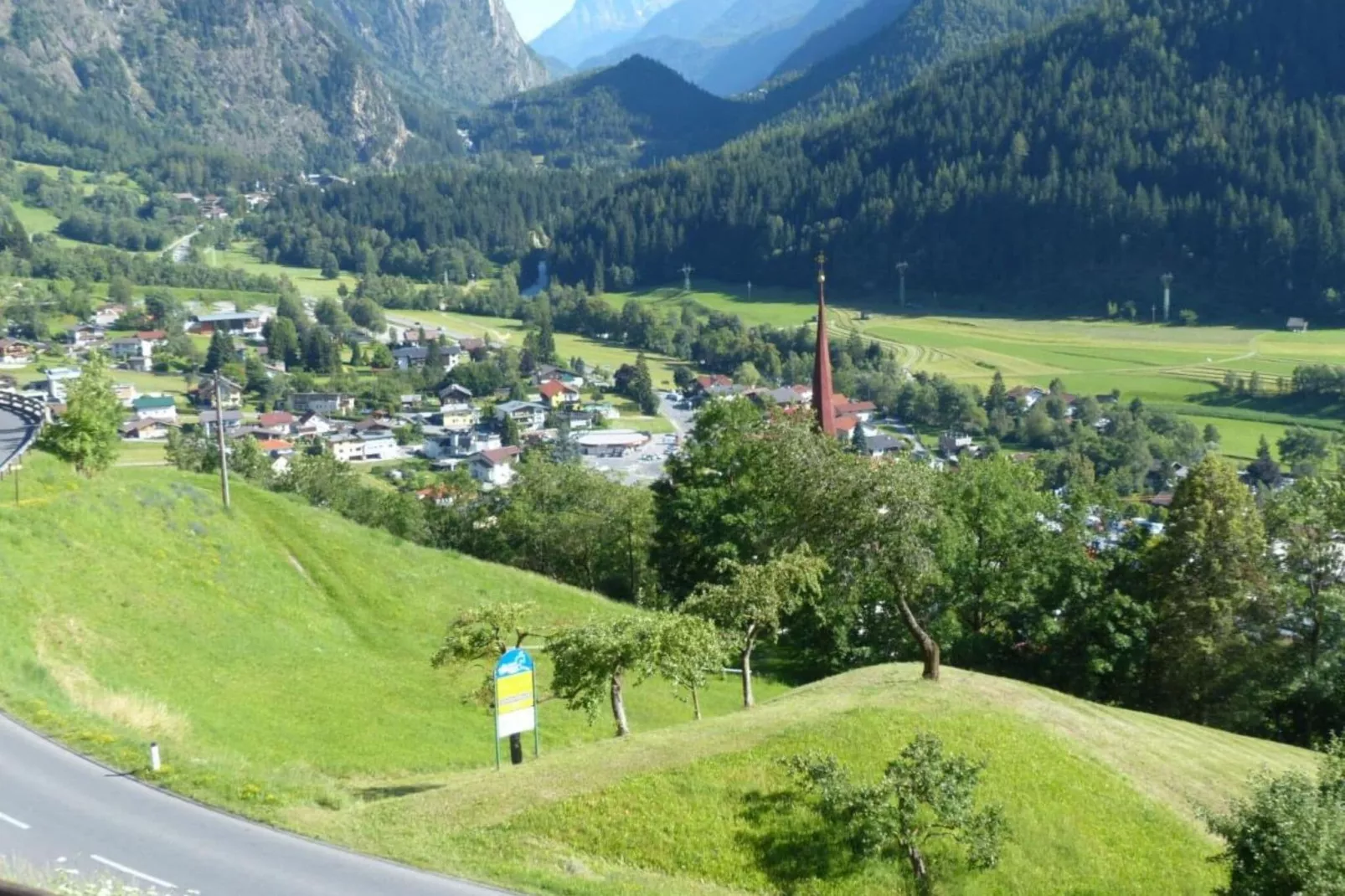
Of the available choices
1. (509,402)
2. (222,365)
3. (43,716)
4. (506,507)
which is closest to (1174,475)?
(506,507)

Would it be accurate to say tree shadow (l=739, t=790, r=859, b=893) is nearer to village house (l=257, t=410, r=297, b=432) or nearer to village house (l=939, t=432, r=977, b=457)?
village house (l=939, t=432, r=977, b=457)

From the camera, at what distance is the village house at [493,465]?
12862 centimetres

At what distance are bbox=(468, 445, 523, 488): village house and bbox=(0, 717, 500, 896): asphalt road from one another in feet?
346

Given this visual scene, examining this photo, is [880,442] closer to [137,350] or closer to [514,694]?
[514,694]

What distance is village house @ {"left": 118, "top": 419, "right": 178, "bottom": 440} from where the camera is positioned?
132 metres

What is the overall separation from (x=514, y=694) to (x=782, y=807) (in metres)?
6.66

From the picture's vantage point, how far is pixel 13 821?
1925 centimetres

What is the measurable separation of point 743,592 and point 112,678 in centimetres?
1651

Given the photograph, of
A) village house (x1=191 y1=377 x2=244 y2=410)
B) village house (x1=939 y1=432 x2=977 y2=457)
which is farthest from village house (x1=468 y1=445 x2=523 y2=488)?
village house (x1=939 y1=432 x2=977 y2=457)

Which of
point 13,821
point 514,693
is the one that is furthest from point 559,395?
point 13,821

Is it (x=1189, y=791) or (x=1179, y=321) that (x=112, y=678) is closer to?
(x=1189, y=791)

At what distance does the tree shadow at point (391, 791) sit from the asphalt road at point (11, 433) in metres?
22.1

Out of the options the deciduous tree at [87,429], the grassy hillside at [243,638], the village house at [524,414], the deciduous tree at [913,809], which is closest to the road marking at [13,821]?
the grassy hillside at [243,638]

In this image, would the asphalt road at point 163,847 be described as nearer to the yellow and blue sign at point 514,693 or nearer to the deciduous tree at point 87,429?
the yellow and blue sign at point 514,693
